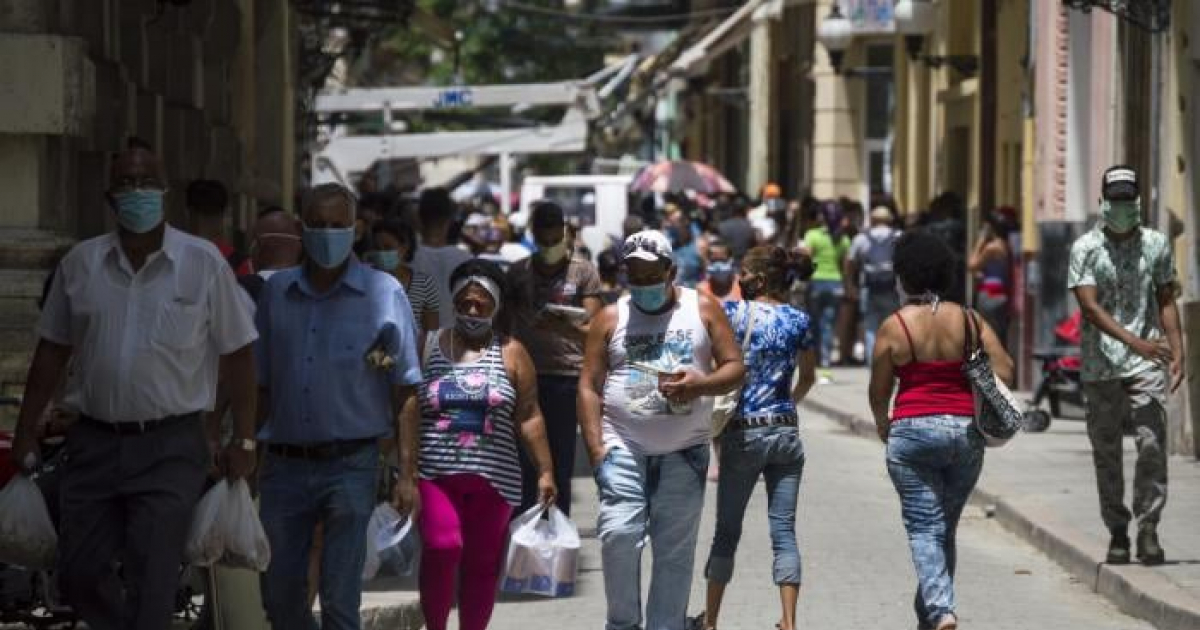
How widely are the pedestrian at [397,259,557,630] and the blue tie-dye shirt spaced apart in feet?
4.28

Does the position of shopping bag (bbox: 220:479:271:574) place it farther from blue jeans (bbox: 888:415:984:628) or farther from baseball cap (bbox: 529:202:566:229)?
baseball cap (bbox: 529:202:566:229)

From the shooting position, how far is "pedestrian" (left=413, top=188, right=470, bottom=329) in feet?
46.8

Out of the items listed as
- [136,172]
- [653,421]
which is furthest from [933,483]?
[136,172]

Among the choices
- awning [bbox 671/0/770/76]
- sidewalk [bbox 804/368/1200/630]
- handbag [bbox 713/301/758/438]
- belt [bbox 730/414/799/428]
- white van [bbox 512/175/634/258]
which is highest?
awning [bbox 671/0/770/76]

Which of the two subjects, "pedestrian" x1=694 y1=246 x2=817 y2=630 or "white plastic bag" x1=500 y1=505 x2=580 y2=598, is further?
"pedestrian" x1=694 y1=246 x2=817 y2=630

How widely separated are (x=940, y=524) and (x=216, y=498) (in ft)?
10.3

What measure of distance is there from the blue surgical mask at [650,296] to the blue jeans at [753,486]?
4.06 feet

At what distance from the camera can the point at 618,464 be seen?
33.6 feet

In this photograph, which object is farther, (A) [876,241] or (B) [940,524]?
(A) [876,241]

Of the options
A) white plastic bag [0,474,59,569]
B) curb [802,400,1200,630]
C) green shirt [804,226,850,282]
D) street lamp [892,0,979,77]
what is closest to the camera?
white plastic bag [0,474,59,569]

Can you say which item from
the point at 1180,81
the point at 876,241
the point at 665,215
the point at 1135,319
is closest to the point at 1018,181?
the point at 876,241

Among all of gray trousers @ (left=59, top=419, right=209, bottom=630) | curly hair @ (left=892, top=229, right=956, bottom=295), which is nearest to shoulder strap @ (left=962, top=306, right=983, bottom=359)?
curly hair @ (left=892, top=229, right=956, bottom=295)

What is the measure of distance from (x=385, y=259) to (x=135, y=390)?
4.07 meters

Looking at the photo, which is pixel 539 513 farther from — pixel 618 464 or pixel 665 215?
pixel 665 215
